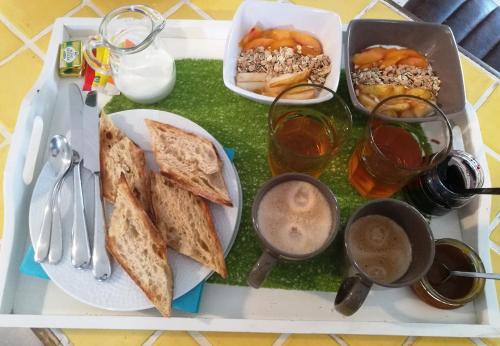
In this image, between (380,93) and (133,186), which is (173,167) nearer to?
(133,186)

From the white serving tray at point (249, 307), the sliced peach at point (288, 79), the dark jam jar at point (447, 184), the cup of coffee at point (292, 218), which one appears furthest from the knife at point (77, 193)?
the dark jam jar at point (447, 184)

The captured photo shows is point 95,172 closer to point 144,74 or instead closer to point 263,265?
point 144,74

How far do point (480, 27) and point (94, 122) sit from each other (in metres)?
1.18

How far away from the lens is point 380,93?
0.83 metres

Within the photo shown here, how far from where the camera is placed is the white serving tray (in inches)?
28.1

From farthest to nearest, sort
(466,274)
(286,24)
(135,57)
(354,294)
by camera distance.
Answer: (286,24), (135,57), (466,274), (354,294)

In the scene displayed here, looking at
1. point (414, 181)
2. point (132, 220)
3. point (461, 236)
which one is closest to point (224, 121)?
point (132, 220)

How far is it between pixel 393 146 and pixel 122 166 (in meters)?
0.55

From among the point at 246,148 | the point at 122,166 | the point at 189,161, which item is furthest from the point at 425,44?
the point at 122,166

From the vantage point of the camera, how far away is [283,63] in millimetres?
865

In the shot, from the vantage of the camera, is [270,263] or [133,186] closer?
[270,263]

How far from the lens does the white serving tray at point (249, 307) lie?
2.34 feet

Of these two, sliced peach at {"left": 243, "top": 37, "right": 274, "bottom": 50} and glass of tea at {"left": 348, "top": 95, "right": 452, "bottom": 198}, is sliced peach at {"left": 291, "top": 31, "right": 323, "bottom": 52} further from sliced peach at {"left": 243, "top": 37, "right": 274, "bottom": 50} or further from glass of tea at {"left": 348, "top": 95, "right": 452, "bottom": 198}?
glass of tea at {"left": 348, "top": 95, "right": 452, "bottom": 198}

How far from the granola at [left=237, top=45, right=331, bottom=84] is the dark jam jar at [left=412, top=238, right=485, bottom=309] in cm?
43
